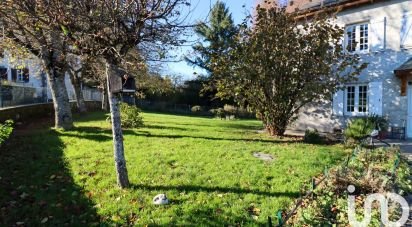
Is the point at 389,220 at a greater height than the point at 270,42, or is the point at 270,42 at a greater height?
the point at 270,42

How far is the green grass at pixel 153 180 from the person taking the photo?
Answer: 5.52m

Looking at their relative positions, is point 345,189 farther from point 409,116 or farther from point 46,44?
point 409,116

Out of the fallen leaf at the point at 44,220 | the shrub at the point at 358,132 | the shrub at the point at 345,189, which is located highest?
the shrub at the point at 358,132

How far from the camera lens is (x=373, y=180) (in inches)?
245

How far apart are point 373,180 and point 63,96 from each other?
37.5 feet

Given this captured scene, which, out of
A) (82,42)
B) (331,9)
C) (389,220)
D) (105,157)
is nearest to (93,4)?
(82,42)

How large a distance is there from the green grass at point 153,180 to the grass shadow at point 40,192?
17 millimetres

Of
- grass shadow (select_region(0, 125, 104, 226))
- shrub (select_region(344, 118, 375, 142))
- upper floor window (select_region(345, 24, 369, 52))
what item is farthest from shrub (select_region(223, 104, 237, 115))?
grass shadow (select_region(0, 125, 104, 226))

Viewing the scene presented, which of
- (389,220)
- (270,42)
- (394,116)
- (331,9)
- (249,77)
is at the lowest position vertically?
(389,220)

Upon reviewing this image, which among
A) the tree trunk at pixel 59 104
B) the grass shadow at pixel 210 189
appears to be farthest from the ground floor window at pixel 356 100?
the tree trunk at pixel 59 104

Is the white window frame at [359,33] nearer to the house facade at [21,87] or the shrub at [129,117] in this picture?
the shrub at [129,117]

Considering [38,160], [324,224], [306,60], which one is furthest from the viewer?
[306,60]

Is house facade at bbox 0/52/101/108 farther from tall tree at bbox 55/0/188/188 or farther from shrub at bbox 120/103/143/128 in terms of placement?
tall tree at bbox 55/0/188/188

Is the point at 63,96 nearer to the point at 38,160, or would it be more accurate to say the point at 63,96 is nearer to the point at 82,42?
the point at 38,160
